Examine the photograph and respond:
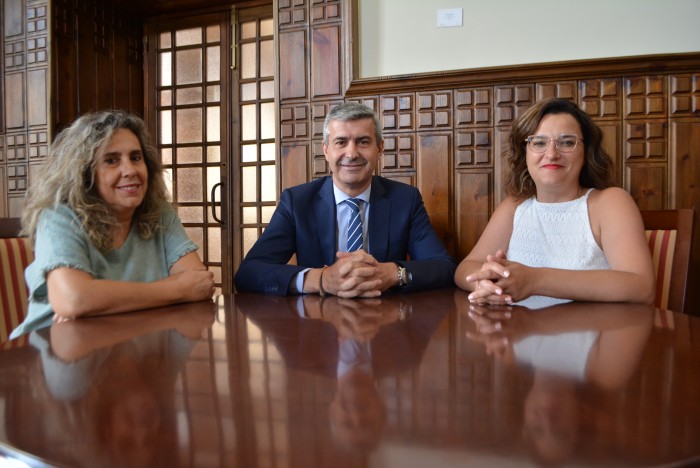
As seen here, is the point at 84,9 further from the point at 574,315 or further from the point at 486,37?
the point at 574,315

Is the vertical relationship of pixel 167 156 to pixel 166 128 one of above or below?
below

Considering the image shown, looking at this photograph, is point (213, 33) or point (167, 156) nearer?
point (213, 33)

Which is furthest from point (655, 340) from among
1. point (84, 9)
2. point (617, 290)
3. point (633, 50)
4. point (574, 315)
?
point (84, 9)

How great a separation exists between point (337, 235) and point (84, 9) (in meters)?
3.42

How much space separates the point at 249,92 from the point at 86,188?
2852 millimetres

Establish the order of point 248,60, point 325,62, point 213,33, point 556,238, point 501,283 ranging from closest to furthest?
point 501,283 → point 556,238 → point 325,62 → point 248,60 → point 213,33

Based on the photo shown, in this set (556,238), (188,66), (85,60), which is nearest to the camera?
(556,238)

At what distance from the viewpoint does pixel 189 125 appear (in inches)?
183

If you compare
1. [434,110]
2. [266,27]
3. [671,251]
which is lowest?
[671,251]

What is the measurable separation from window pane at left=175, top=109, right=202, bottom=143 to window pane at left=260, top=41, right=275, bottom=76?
2.30ft

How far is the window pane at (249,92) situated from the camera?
4.39 meters

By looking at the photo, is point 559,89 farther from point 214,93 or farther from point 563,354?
point 214,93

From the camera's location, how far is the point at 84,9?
4.27 meters

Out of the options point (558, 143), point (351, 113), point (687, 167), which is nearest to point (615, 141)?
point (687, 167)
